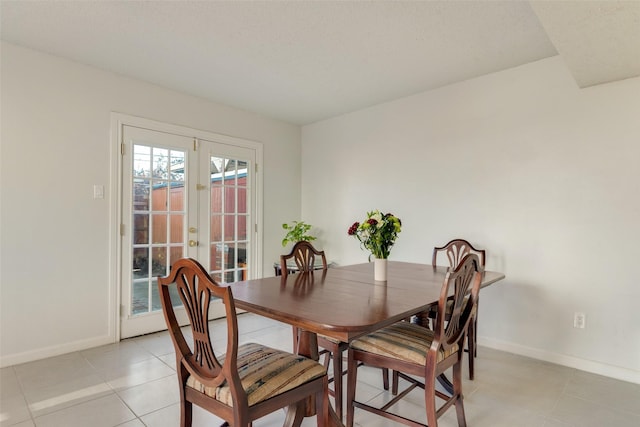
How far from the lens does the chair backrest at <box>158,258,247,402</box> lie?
1.25 m

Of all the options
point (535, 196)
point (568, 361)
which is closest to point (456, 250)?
point (535, 196)

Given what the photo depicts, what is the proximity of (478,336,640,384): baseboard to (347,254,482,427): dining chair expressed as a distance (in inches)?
58.9

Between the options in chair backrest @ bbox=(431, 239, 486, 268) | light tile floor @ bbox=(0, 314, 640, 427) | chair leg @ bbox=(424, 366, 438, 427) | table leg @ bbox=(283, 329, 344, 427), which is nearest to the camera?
chair leg @ bbox=(424, 366, 438, 427)

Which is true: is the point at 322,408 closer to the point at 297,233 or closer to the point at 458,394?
the point at 458,394

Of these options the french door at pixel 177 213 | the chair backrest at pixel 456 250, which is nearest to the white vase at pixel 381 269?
the chair backrest at pixel 456 250

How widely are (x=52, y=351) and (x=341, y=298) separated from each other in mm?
2722

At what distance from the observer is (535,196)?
296 centimetres

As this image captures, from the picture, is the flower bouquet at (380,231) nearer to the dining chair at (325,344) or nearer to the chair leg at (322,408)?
the dining chair at (325,344)

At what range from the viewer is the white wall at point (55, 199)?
2.71 metres

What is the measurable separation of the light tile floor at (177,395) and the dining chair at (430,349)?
34 centimetres

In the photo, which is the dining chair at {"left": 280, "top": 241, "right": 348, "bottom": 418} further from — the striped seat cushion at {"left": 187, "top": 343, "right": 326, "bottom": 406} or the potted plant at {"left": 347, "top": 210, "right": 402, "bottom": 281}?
the potted plant at {"left": 347, "top": 210, "right": 402, "bottom": 281}

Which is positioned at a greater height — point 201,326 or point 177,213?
point 177,213

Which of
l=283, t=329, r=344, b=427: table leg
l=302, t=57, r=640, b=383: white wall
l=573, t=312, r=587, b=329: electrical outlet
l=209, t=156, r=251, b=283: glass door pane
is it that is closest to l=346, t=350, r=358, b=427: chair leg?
l=283, t=329, r=344, b=427: table leg

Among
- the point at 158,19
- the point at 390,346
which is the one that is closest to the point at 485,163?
the point at 390,346
